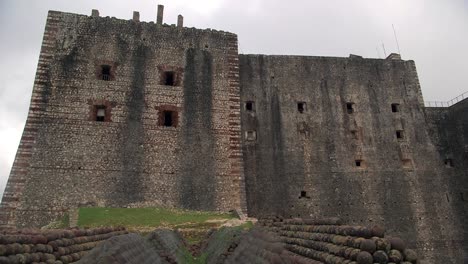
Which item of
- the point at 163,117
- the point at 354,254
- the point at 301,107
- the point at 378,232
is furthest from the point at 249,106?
the point at 354,254

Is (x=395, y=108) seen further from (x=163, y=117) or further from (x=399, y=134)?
(x=163, y=117)

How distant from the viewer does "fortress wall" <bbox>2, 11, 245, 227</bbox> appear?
567 inches

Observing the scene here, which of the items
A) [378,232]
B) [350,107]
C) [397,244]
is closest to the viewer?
[397,244]

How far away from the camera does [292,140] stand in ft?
61.4

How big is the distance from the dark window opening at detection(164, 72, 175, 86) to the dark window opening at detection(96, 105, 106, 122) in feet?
9.50


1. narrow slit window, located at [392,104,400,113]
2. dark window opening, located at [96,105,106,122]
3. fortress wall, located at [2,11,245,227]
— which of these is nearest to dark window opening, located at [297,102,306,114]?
fortress wall, located at [2,11,245,227]

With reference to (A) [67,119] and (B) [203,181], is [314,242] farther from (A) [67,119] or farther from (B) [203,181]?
(A) [67,119]

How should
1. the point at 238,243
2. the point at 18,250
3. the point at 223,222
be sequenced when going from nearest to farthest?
1. the point at 18,250
2. the point at 238,243
3. the point at 223,222

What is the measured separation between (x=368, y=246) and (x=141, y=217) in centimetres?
947

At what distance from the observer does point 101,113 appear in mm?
15883

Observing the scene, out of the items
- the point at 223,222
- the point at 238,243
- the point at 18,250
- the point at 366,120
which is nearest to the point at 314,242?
the point at 238,243

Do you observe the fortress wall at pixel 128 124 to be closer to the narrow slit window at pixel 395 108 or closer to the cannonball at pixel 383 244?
the narrow slit window at pixel 395 108

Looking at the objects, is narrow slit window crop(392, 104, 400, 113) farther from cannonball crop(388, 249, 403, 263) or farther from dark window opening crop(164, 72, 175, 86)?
cannonball crop(388, 249, 403, 263)

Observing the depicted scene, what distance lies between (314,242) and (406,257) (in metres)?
2.29
